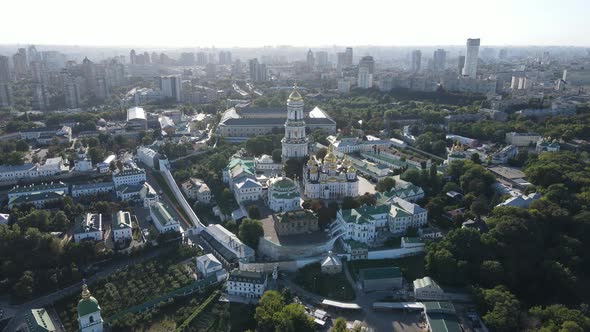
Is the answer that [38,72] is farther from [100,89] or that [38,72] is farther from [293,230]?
[293,230]

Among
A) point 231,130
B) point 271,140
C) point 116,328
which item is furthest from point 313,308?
point 231,130

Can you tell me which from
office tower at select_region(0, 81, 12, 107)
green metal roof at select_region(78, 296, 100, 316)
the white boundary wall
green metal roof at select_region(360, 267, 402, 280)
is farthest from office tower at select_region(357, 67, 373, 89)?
green metal roof at select_region(78, 296, 100, 316)

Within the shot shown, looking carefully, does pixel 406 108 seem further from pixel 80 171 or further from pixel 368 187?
pixel 80 171

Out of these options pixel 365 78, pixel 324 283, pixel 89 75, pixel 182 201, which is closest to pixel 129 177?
pixel 182 201

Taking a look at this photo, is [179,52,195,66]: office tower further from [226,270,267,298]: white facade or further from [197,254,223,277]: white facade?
[226,270,267,298]: white facade

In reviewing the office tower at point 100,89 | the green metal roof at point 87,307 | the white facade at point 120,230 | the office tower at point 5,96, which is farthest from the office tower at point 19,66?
the green metal roof at point 87,307

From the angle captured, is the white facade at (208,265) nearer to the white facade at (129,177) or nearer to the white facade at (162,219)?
the white facade at (162,219)
